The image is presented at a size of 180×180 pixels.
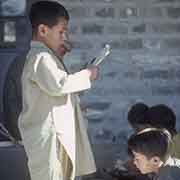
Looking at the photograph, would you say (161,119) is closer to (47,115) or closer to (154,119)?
(154,119)

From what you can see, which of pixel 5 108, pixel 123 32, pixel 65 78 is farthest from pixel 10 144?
Result: pixel 65 78

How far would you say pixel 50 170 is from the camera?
3971 millimetres

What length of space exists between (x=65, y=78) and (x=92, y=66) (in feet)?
0.74

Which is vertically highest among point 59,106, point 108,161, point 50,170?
point 59,106

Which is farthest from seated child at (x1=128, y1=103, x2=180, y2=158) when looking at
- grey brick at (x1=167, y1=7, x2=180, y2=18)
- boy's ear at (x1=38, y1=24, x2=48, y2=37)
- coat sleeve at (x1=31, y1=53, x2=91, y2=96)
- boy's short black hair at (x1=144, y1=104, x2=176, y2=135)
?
boy's ear at (x1=38, y1=24, x2=48, y2=37)

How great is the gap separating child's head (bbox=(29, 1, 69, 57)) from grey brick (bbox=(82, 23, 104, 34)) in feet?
5.16

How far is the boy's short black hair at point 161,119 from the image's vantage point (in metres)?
4.91

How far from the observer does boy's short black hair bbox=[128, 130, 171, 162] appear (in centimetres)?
400

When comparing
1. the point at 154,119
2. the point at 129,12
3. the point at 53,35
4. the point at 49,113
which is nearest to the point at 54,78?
the point at 49,113

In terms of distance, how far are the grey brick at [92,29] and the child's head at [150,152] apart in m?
1.80

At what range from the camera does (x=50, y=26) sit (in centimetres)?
411

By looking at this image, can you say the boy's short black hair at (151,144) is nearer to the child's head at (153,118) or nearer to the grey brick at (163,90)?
the child's head at (153,118)

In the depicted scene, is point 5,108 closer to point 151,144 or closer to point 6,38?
point 6,38

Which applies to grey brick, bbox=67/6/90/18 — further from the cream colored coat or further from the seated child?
the cream colored coat
